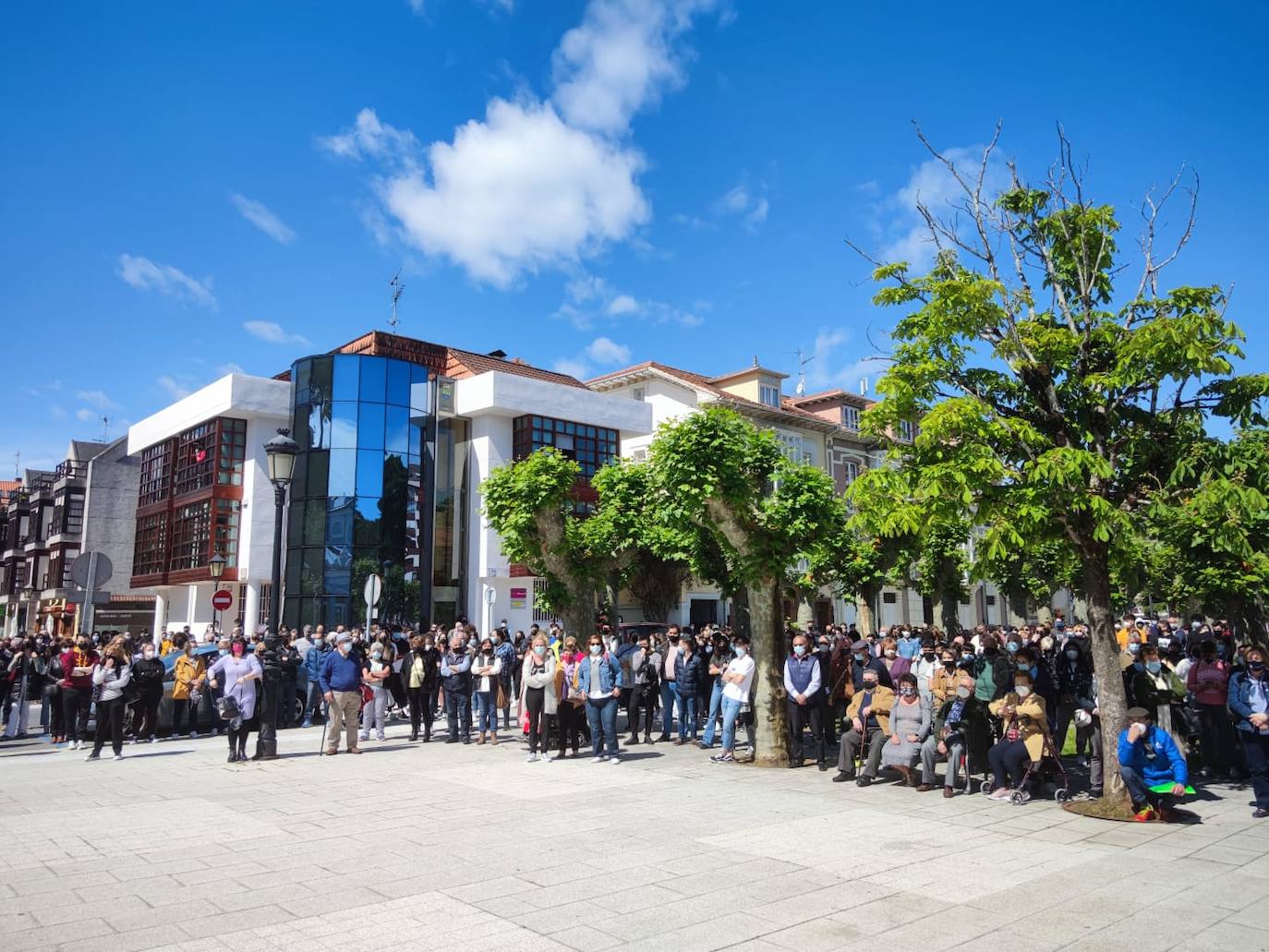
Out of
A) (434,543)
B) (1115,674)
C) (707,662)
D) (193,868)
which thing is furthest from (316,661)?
(434,543)

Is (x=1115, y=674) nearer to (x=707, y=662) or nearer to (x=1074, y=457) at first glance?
(x=1074, y=457)

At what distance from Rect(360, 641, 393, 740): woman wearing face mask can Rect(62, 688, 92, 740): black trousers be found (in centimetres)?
467

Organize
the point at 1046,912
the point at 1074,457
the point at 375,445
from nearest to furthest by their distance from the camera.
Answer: the point at 1046,912 < the point at 1074,457 < the point at 375,445

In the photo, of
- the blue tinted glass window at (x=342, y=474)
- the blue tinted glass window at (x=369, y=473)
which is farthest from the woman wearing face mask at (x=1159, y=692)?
the blue tinted glass window at (x=342, y=474)

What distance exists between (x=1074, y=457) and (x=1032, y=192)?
3.55 metres

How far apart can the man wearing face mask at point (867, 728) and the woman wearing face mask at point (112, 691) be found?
1080 cm

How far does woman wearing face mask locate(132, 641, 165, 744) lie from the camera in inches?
597

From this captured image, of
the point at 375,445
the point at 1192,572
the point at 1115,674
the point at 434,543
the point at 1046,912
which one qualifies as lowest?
the point at 1046,912

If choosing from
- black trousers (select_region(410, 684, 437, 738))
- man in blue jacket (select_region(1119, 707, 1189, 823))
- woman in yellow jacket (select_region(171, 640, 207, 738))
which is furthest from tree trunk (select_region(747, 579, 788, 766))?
woman in yellow jacket (select_region(171, 640, 207, 738))

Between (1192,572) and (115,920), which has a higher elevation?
(1192,572)

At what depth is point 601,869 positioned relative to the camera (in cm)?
754

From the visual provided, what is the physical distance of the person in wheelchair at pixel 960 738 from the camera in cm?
1152

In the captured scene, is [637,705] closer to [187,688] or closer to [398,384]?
[187,688]

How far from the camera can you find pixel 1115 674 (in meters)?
9.88
